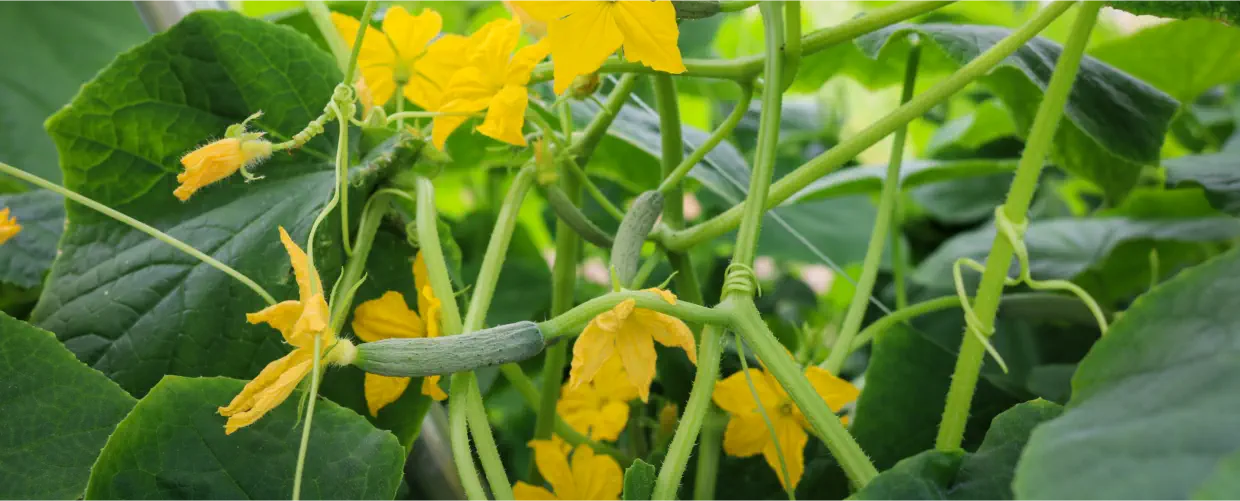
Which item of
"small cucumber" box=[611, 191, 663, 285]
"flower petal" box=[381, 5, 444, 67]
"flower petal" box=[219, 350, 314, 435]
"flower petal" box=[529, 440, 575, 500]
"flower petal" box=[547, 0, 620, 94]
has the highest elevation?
"flower petal" box=[381, 5, 444, 67]

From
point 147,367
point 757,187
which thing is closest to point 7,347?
point 147,367

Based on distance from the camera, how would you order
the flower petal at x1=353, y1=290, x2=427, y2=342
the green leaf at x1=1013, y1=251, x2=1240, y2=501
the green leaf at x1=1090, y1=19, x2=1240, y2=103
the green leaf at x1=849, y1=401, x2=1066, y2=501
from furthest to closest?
the green leaf at x1=1090, y1=19, x2=1240, y2=103 < the flower petal at x1=353, y1=290, x2=427, y2=342 < the green leaf at x1=849, y1=401, x2=1066, y2=501 < the green leaf at x1=1013, y1=251, x2=1240, y2=501

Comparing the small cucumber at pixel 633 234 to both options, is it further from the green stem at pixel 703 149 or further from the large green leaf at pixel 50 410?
the large green leaf at pixel 50 410

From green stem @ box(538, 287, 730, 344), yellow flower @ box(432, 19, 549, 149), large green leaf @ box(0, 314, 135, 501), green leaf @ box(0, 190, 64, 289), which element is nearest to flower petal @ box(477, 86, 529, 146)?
yellow flower @ box(432, 19, 549, 149)

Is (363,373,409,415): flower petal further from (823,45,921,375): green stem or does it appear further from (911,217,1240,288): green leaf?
(911,217,1240,288): green leaf

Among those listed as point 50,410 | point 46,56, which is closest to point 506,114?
point 50,410

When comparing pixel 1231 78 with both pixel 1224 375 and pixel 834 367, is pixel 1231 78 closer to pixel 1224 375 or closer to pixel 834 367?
pixel 834 367
